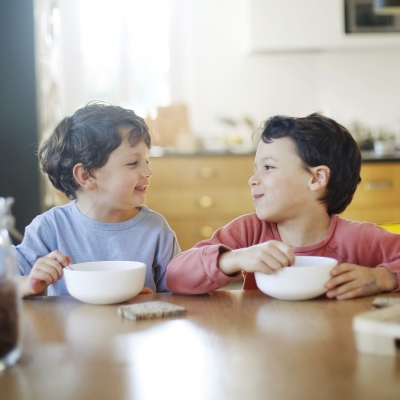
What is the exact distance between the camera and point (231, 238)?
132cm

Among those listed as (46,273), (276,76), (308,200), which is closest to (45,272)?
(46,273)

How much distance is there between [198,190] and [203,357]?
326 centimetres

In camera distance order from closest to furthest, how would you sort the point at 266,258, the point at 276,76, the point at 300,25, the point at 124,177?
the point at 266,258 → the point at 124,177 → the point at 300,25 → the point at 276,76

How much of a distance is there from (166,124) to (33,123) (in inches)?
65.0

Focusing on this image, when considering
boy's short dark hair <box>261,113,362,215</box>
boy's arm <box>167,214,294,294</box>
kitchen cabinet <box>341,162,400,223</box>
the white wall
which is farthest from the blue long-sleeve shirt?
the white wall

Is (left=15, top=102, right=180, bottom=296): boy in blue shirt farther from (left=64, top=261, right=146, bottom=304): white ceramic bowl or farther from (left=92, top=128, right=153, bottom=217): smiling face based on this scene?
(left=64, top=261, right=146, bottom=304): white ceramic bowl

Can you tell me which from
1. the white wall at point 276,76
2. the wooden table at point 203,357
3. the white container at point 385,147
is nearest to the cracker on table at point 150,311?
the wooden table at point 203,357

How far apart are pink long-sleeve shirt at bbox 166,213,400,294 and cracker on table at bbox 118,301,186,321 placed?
6.9 inches

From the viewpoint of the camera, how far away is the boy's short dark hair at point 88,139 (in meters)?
1.43

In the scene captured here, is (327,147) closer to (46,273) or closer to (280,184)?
(280,184)

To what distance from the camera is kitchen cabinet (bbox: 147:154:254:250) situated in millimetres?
3930

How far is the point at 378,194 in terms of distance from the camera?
383 centimetres

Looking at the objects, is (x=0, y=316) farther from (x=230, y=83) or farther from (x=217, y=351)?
(x=230, y=83)

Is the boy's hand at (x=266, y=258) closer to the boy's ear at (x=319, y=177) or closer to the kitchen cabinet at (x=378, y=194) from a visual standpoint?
the boy's ear at (x=319, y=177)
